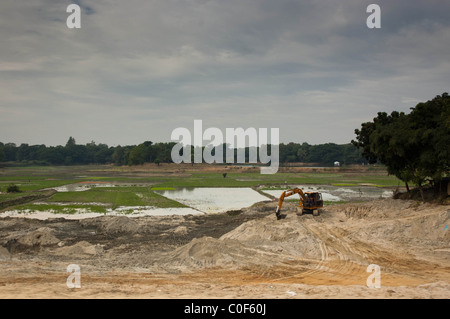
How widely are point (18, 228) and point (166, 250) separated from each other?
519 inches

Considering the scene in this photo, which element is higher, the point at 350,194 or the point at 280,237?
the point at 280,237

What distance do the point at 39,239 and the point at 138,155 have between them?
421ft

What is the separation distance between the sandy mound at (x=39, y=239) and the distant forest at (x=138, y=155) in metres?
122

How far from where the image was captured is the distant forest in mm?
154000

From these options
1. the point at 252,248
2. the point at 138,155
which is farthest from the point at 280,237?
the point at 138,155

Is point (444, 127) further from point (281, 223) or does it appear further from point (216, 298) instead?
point (216, 298)

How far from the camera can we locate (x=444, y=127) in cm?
2556

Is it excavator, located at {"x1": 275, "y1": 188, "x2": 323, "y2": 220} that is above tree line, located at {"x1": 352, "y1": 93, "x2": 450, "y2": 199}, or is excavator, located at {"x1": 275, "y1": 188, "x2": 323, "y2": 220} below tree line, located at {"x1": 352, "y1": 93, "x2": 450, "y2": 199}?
below

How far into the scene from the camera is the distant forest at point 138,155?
505ft

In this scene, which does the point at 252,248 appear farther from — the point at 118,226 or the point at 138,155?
the point at 138,155

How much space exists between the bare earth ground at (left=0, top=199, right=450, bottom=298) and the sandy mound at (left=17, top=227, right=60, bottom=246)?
5 centimetres

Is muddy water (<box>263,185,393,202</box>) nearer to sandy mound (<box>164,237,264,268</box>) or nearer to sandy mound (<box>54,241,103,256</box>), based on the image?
sandy mound (<box>164,237,264,268</box>)

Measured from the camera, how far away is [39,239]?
21391mm

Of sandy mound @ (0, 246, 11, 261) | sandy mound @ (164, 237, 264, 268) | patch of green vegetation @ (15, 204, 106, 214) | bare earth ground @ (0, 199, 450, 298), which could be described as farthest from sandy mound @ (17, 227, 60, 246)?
patch of green vegetation @ (15, 204, 106, 214)
